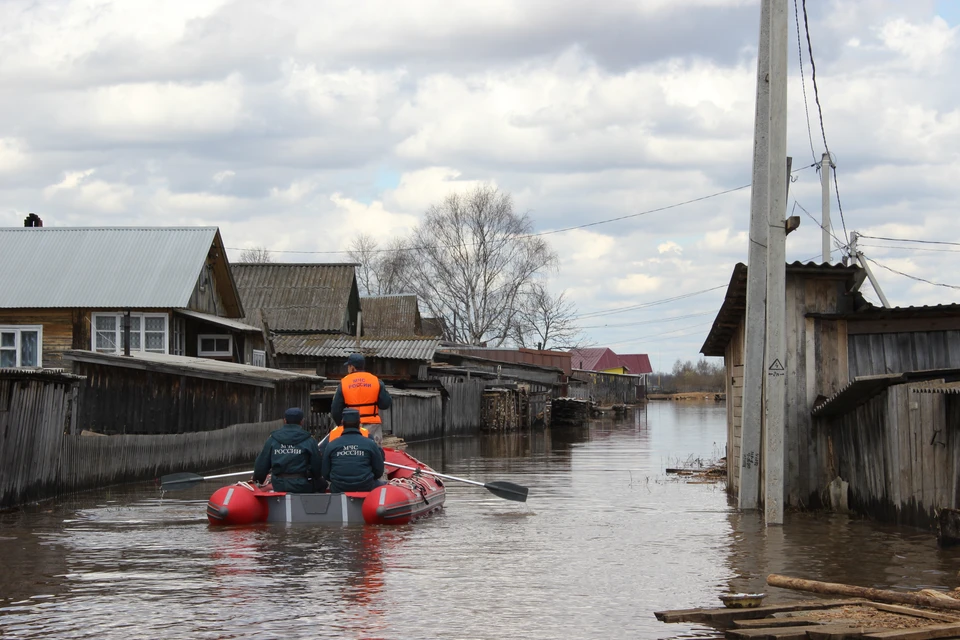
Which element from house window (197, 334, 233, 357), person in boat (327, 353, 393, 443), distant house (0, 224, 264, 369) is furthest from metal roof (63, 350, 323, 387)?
person in boat (327, 353, 393, 443)

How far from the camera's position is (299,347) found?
43.9m

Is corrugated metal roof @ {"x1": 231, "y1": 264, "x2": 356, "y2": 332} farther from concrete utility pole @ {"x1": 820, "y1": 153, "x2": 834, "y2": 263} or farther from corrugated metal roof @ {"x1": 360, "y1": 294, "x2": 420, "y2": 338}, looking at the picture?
concrete utility pole @ {"x1": 820, "y1": 153, "x2": 834, "y2": 263}

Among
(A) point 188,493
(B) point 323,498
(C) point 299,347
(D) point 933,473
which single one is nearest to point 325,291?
(C) point 299,347

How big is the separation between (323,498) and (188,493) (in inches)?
250

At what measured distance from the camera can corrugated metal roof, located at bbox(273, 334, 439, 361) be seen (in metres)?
43.1

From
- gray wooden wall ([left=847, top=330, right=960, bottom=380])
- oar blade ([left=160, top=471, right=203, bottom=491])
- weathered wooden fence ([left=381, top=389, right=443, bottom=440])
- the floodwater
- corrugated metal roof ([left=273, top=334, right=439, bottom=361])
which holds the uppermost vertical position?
corrugated metal roof ([left=273, top=334, right=439, bottom=361])

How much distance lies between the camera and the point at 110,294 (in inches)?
1326

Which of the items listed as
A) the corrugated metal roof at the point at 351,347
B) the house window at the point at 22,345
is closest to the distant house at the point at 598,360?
the corrugated metal roof at the point at 351,347

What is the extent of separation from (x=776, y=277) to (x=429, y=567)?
544 cm

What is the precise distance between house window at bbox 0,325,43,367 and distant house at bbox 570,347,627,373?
8331cm

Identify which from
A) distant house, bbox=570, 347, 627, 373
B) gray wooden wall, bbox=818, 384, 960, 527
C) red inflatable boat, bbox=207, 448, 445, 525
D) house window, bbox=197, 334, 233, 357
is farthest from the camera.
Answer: distant house, bbox=570, 347, 627, 373

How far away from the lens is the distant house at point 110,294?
33531 millimetres

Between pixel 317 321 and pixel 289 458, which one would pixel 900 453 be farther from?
pixel 317 321

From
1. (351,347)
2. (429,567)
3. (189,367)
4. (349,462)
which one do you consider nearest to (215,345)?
(351,347)
